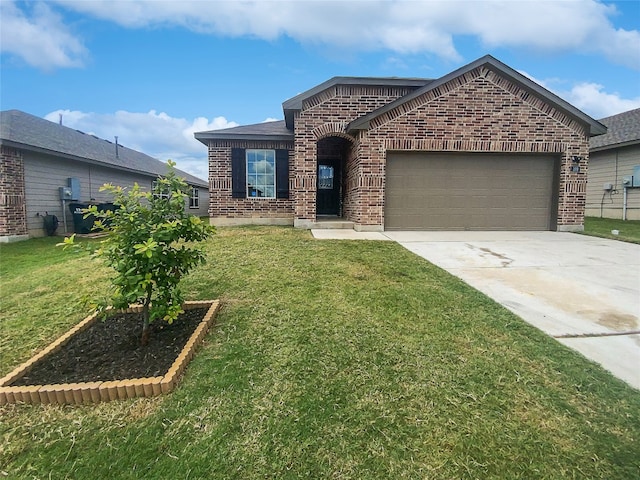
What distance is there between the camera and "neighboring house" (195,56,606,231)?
30.0 ft

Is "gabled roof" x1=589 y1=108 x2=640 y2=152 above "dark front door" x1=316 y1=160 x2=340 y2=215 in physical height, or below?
above

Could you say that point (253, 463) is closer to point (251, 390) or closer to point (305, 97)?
point (251, 390)

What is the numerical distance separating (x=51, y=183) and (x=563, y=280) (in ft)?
48.3

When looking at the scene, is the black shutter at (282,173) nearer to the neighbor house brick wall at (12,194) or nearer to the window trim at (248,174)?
the window trim at (248,174)

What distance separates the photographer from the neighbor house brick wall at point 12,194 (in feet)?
33.0

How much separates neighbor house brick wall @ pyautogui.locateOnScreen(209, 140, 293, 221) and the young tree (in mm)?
8644

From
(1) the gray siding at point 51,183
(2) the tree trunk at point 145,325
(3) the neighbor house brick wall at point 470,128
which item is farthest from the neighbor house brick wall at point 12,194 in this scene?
(2) the tree trunk at point 145,325

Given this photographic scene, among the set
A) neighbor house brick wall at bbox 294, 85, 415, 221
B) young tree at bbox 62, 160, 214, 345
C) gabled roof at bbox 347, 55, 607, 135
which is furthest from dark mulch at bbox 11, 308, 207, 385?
gabled roof at bbox 347, 55, 607, 135

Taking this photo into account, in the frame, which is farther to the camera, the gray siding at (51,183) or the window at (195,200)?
the window at (195,200)

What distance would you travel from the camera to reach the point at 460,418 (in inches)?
83.8

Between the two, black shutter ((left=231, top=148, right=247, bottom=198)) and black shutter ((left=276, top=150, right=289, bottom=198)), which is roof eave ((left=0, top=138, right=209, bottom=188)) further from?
black shutter ((left=276, top=150, right=289, bottom=198))

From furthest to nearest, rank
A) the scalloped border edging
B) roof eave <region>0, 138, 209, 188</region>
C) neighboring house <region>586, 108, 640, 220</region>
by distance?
neighboring house <region>586, 108, 640, 220</region>, roof eave <region>0, 138, 209, 188</region>, the scalloped border edging

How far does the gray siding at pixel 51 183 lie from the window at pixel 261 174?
2285mm

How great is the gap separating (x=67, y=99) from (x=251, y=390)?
21.4 meters
